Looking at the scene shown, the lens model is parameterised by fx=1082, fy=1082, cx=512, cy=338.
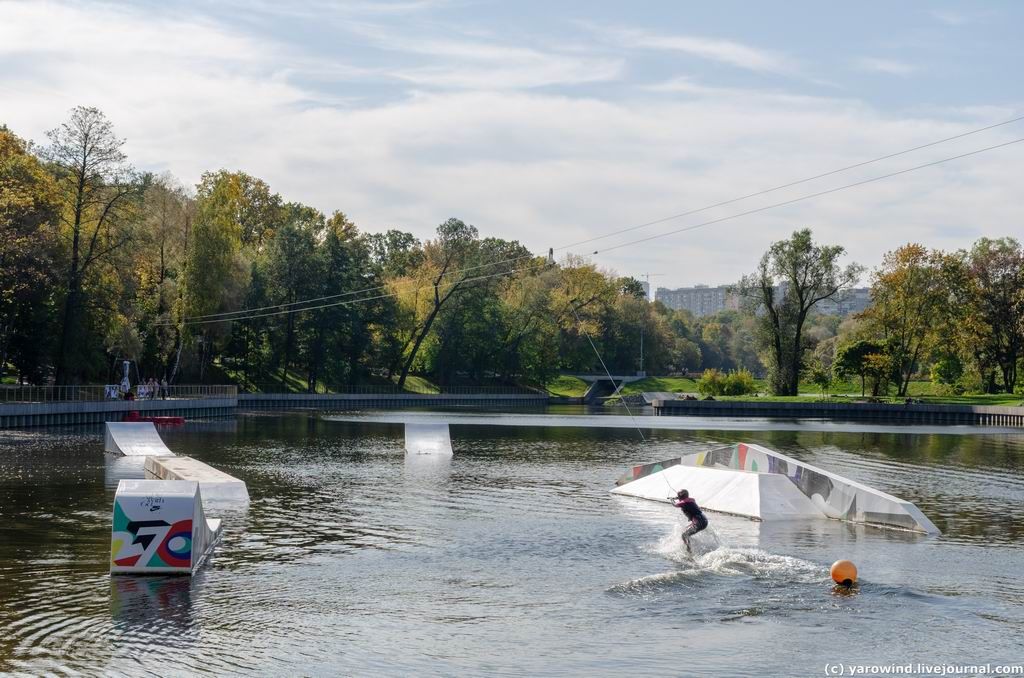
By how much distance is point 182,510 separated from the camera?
21.7m

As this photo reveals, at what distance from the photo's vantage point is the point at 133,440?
48625 millimetres

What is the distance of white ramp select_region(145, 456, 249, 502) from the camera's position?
1310 inches

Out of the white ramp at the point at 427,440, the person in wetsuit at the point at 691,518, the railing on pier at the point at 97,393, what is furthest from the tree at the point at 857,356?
the person in wetsuit at the point at 691,518

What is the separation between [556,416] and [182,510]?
7794 cm

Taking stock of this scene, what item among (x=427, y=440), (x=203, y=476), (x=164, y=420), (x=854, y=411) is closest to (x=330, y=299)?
(x=164, y=420)

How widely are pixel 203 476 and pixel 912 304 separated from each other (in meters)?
101

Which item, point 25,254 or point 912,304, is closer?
point 25,254

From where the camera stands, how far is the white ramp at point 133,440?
47.7m

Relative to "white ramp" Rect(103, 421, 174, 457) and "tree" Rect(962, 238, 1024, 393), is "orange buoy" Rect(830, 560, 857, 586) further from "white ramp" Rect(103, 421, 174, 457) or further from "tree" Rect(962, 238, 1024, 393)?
"tree" Rect(962, 238, 1024, 393)

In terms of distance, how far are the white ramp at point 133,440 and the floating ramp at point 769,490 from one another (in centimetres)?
2263

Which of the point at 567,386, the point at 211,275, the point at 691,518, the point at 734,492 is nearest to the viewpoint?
the point at 691,518

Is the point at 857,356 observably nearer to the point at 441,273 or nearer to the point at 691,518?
the point at 441,273

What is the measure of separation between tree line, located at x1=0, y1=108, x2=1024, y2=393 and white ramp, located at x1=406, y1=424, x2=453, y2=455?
103ft

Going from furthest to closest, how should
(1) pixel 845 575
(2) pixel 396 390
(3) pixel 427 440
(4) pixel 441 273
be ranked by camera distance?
1. (4) pixel 441 273
2. (2) pixel 396 390
3. (3) pixel 427 440
4. (1) pixel 845 575
